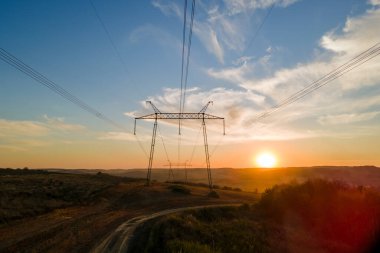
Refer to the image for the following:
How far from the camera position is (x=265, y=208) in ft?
135

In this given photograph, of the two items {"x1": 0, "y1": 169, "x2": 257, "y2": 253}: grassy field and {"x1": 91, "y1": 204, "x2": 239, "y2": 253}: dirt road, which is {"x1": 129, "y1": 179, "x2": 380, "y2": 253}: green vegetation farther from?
{"x1": 0, "y1": 169, "x2": 257, "y2": 253}: grassy field

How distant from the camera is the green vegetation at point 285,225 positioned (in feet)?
81.6

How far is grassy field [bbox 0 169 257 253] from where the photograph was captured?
2355 cm

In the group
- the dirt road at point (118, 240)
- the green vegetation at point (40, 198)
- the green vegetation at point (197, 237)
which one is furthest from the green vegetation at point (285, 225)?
the green vegetation at point (40, 198)

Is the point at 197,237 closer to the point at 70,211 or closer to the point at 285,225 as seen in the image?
the point at 285,225

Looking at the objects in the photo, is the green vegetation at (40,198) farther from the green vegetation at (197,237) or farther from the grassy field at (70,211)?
the green vegetation at (197,237)

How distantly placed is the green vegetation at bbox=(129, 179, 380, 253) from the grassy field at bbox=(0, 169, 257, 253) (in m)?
4.23

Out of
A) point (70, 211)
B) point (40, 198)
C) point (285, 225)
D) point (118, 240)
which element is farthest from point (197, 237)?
point (40, 198)

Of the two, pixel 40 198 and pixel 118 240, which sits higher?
pixel 40 198

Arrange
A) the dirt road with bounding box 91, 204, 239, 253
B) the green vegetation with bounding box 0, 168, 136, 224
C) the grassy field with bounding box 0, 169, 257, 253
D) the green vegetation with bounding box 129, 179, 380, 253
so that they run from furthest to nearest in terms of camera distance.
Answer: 1. the green vegetation with bounding box 0, 168, 136, 224
2. the green vegetation with bounding box 129, 179, 380, 253
3. the grassy field with bounding box 0, 169, 257, 253
4. the dirt road with bounding box 91, 204, 239, 253

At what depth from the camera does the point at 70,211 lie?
3881cm

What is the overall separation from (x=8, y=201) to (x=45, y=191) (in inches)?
392

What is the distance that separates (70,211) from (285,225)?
22.4 metres

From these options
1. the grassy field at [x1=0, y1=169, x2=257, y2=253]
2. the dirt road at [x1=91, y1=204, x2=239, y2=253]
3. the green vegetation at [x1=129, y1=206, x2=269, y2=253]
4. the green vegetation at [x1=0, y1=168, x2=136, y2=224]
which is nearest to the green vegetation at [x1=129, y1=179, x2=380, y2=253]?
the green vegetation at [x1=129, y1=206, x2=269, y2=253]
